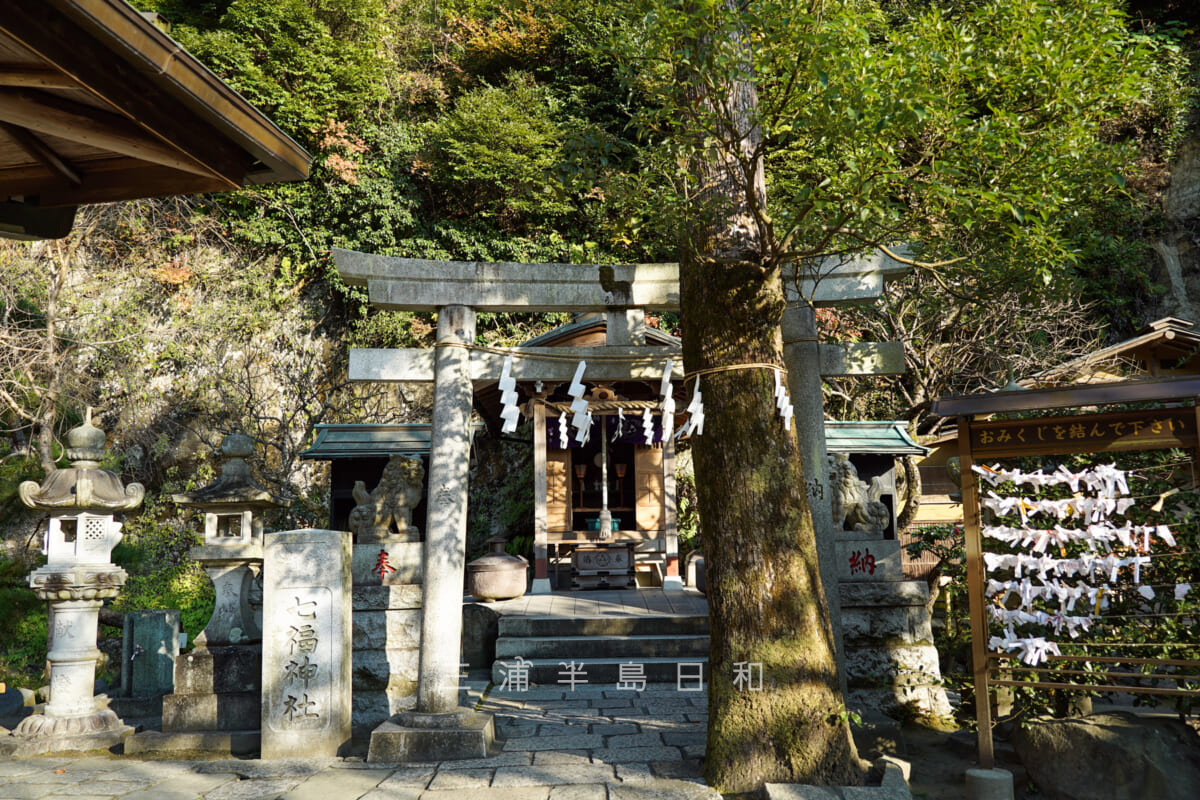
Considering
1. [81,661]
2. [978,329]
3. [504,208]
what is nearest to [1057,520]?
[81,661]

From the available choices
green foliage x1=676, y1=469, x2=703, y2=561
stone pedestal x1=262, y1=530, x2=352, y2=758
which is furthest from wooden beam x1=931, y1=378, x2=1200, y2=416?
green foliage x1=676, y1=469, x2=703, y2=561

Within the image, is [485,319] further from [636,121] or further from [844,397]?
[636,121]

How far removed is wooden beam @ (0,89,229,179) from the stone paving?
407cm

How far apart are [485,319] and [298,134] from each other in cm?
670

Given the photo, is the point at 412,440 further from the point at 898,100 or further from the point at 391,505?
the point at 898,100

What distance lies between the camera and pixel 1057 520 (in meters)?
5.83

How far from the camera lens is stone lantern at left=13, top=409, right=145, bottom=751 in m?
7.14

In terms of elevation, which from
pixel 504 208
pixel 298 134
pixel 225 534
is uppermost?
pixel 298 134

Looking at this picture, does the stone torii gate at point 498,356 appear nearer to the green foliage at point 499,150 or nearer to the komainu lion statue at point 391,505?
the komainu lion statue at point 391,505

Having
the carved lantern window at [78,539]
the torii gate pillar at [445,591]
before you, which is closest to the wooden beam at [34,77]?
the torii gate pillar at [445,591]

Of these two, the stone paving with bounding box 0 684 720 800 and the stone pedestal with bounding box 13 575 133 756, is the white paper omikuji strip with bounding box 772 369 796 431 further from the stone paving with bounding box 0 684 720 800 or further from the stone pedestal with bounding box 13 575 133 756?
the stone pedestal with bounding box 13 575 133 756

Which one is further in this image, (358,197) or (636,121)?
(358,197)

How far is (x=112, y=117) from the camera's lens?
3.34 m

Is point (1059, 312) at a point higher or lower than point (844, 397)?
higher
